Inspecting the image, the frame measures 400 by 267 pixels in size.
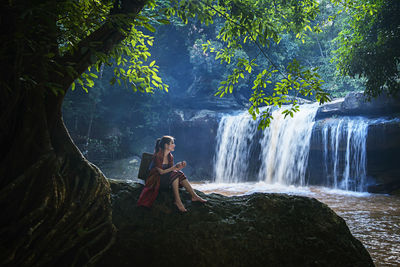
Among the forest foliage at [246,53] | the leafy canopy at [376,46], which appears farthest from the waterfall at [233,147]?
the leafy canopy at [376,46]

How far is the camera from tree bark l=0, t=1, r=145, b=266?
6.29 feet

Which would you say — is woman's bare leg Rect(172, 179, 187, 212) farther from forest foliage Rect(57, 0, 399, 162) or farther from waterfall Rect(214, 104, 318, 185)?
waterfall Rect(214, 104, 318, 185)

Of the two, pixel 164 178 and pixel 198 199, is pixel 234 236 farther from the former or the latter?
pixel 164 178

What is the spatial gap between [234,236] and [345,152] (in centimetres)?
1037

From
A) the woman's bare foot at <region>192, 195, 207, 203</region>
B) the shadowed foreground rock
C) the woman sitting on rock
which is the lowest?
the shadowed foreground rock

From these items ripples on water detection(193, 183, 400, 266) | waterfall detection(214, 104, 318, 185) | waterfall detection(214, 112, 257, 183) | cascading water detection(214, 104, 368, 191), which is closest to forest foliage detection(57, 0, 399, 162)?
waterfall detection(214, 104, 318, 185)

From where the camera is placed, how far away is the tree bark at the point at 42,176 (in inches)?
75.5

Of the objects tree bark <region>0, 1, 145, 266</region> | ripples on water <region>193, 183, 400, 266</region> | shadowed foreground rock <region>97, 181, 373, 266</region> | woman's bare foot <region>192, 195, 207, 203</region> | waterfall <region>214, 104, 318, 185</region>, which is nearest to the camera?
tree bark <region>0, 1, 145, 266</region>

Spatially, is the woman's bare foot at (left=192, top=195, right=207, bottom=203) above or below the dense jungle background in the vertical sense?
below

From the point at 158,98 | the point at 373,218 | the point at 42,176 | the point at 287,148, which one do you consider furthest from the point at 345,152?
the point at 42,176

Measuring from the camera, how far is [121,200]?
10.6 ft

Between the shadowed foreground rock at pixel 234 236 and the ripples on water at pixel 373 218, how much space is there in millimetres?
1649

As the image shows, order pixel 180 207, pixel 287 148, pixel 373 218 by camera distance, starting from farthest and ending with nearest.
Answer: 1. pixel 287 148
2. pixel 373 218
3. pixel 180 207

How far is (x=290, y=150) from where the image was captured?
13023 mm
